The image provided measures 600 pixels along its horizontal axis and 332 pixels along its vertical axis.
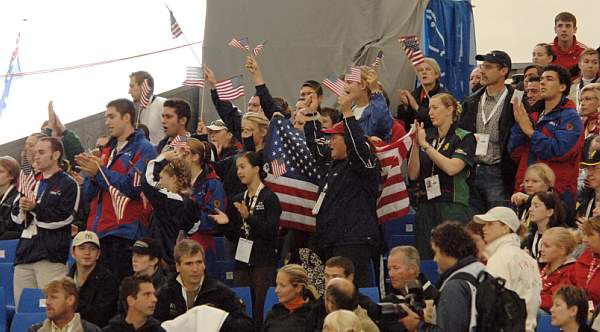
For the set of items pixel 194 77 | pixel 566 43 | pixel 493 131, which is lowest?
pixel 493 131

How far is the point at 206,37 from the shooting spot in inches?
554

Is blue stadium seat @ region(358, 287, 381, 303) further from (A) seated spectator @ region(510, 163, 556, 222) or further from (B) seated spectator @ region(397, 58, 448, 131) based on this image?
(B) seated spectator @ region(397, 58, 448, 131)

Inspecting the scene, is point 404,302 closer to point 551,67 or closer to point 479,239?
point 479,239

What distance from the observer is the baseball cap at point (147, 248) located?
8312 millimetres

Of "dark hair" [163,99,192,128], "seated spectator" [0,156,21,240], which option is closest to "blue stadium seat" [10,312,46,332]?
"seated spectator" [0,156,21,240]

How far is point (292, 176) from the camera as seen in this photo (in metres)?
9.31

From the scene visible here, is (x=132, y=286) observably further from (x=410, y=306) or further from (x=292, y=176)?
(x=292, y=176)

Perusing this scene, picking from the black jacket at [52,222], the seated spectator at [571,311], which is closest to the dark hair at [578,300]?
the seated spectator at [571,311]

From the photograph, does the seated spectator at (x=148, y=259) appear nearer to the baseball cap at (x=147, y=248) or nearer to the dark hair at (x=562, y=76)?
the baseball cap at (x=147, y=248)

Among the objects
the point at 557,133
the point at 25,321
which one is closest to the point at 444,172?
the point at 557,133

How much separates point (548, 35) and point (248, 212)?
277 inches

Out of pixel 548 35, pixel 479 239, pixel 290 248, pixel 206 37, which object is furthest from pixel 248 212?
pixel 548 35

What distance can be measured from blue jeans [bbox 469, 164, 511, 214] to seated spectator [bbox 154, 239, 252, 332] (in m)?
2.51

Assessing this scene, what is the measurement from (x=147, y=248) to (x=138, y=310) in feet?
3.14
